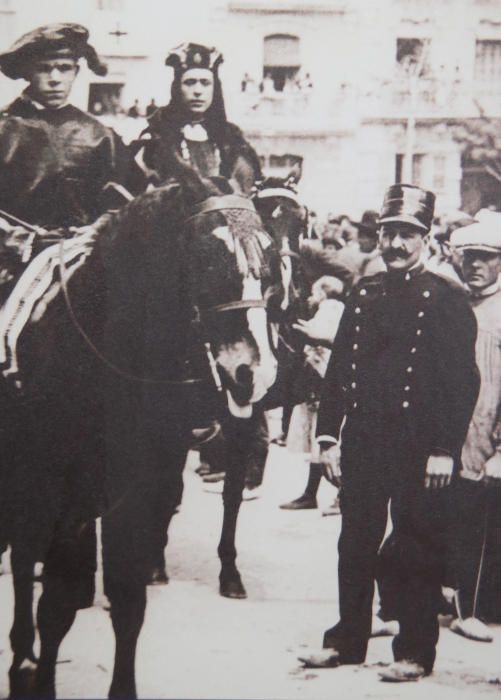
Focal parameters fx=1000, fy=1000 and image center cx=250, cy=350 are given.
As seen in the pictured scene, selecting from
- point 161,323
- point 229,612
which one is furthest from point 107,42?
point 229,612

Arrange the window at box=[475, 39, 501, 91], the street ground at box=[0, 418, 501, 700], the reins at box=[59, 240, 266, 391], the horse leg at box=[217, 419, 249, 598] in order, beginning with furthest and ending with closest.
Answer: the window at box=[475, 39, 501, 91] < the horse leg at box=[217, 419, 249, 598] < the street ground at box=[0, 418, 501, 700] < the reins at box=[59, 240, 266, 391]

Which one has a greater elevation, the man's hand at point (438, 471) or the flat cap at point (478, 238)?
the flat cap at point (478, 238)

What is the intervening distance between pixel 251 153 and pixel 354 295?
1.81ft

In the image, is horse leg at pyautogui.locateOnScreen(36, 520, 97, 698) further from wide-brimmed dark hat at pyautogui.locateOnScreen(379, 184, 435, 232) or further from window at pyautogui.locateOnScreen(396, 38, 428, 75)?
window at pyautogui.locateOnScreen(396, 38, 428, 75)

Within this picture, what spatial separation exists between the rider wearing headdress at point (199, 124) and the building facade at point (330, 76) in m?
0.04

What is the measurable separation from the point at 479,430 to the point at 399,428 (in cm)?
32

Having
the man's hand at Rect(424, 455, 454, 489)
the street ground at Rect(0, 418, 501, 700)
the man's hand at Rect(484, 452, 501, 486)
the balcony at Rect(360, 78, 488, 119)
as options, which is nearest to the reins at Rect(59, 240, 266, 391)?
the street ground at Rect(0, 418, 501, 700)

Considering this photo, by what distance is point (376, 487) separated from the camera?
3.09 m

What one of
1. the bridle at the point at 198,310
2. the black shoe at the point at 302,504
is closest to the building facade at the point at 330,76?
the bridle at the point at 198,310

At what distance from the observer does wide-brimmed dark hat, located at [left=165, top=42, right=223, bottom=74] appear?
309 cm

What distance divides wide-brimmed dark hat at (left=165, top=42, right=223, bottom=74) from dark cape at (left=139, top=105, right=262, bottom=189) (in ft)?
0.44

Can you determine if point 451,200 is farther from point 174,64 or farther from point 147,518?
point 147,518

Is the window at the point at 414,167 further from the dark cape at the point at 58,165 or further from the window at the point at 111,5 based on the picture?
the window at the point at 111,5

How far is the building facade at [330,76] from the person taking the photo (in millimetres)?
3078
